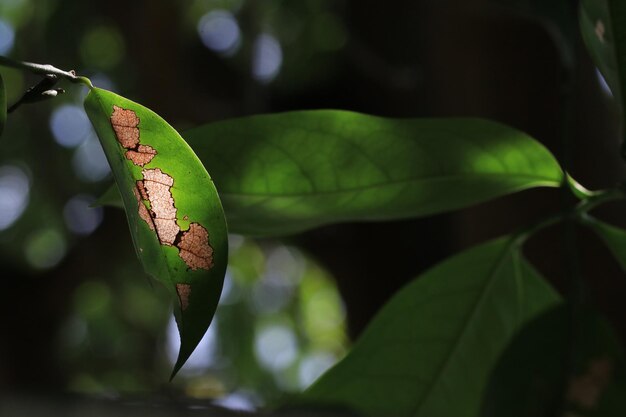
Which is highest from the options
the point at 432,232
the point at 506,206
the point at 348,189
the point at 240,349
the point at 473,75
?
the point at 348,189

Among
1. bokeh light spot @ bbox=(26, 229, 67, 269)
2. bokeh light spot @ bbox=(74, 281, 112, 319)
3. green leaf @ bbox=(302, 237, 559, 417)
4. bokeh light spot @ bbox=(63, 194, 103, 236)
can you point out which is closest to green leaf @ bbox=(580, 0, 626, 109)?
green leaf @ bbox=(302, 237, 559, 417)

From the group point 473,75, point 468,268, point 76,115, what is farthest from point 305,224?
→ point 76,115

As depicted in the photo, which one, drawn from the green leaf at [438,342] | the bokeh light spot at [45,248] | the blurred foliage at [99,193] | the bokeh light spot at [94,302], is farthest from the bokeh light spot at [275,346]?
the green leaf at [438,342]

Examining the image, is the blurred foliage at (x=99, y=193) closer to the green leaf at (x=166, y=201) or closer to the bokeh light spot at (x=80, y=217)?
the bokeh light spot at (x=80, y=217)

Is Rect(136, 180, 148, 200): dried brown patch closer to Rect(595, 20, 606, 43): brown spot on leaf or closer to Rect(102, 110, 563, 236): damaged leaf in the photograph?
Rect(102, 110, 563, 236): damaged leaf

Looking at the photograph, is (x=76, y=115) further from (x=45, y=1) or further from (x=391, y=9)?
(x=391, y=9)

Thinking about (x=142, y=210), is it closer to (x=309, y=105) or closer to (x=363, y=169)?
(x=363, y=169)
